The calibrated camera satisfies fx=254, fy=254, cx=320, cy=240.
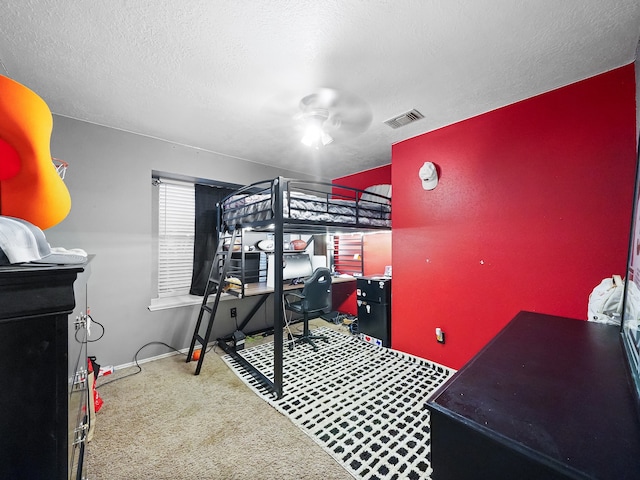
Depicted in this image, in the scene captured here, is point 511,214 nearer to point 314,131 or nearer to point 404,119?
point 404,119

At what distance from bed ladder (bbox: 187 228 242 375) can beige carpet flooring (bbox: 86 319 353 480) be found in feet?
1.22

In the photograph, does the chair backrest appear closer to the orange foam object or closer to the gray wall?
the gray wall

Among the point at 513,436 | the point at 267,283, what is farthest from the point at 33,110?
the point at 267,283

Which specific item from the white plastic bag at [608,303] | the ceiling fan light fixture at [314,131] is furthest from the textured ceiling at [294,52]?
the white plastic bag at [608,303]

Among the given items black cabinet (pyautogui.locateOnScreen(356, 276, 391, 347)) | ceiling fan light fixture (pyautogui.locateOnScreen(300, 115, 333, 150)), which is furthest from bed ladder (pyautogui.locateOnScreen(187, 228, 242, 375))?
black cabinet (pyautogui.locateOnScreen(356, 276, 391, 347))

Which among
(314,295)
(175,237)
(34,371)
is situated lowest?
(314,295)

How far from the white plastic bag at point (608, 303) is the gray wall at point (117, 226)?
352cm

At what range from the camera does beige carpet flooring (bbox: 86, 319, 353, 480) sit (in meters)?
1.42

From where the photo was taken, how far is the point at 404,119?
2.36m

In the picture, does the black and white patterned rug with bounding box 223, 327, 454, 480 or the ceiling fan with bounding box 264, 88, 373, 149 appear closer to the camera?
the black and white patterned rug with bounding box 223, 327, 454, 480

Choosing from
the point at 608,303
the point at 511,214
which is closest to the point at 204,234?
A: the point at 511,214

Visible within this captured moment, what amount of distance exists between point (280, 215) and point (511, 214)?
6.36 ft

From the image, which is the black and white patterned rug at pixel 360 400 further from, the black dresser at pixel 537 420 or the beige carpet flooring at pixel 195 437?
the black dresser at pixel 537 420

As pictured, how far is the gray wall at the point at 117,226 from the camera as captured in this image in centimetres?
231
